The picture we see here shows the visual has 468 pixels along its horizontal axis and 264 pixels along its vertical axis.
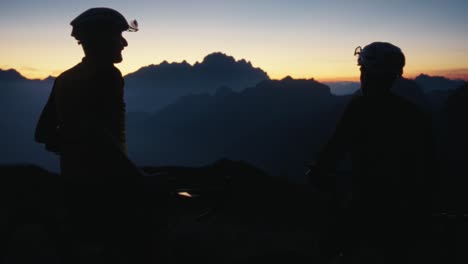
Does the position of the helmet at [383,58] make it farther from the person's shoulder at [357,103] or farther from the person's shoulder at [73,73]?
the person's shoulder at [73,73]

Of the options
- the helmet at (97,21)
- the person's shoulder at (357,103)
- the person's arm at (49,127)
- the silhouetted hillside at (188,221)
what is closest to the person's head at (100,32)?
the helmet at (97,21)

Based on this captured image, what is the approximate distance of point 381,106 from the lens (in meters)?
3.31

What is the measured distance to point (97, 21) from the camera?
3039 millimetres

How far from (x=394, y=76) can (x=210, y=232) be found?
8.56 m

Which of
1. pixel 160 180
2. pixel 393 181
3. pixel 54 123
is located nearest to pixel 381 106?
pixel 393 181

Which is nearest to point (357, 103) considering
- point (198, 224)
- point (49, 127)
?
point (49, 127)

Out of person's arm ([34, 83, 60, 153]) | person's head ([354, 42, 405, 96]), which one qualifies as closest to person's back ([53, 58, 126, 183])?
person's arm ([34, 83, 60, 153])

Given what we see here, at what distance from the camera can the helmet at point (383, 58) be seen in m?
3.40

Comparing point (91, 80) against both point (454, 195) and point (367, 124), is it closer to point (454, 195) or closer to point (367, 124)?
point (367, 124)

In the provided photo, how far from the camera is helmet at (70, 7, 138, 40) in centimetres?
304

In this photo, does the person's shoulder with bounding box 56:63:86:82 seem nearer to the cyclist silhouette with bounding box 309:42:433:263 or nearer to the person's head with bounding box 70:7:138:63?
the person's head with bounding box 70:7:138:63

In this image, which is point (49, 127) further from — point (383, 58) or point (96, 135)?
point (383, 58)

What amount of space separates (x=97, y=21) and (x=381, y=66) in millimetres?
2431

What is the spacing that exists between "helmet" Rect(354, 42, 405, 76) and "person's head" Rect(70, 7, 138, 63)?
2.12 m
